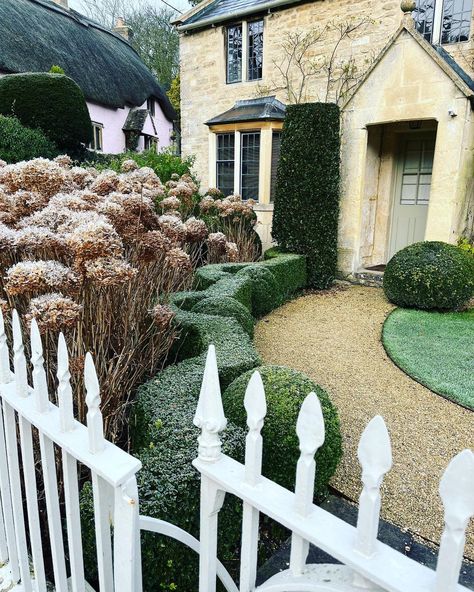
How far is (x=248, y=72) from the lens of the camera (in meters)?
11.0

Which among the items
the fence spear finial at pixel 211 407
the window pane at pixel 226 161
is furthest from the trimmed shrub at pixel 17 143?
the fence spear finial at pixel 211 407

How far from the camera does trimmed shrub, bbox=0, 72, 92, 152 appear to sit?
34.7 ft

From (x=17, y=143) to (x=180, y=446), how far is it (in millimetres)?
9020

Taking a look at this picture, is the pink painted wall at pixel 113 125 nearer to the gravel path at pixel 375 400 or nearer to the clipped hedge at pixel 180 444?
the gravel path at pixel 375 400

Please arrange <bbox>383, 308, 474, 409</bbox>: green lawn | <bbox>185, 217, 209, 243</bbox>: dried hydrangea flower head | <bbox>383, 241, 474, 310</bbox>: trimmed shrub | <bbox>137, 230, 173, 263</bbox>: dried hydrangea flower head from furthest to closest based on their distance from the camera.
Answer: <bbox>383, 241, 474, 310</bbox>: trimmed shrub, <bbox>185, 217, 209, 243</bbox>: dried hydrangea flower head, <bbox>383, 308, 474, 409</bbox>: green lawn, <bbox>137, 230, 173, 263</bbox>: dried hydrangea flower head

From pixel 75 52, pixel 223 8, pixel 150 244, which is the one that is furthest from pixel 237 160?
pixel 75 52

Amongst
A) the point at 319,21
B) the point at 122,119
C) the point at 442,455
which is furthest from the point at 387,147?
the point at 122,119

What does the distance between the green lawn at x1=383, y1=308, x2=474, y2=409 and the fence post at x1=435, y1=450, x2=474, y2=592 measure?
3.49 metres

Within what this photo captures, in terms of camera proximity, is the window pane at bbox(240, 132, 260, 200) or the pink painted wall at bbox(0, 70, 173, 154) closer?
the window pane at bbox(240, 132, 260, 200)

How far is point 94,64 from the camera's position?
19641 millimetres

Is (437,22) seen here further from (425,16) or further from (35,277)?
(35,277)

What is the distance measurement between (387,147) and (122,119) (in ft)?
53.6

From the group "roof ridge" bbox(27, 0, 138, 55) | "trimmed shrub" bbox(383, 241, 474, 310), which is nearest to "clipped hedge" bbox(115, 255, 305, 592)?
"trimmed shrub" bbox(383, 241, 474, 310)

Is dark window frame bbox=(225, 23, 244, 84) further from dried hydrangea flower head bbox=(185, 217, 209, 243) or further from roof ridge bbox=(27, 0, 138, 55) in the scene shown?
roof ridge bbox=(27, 0, 138, 55)
